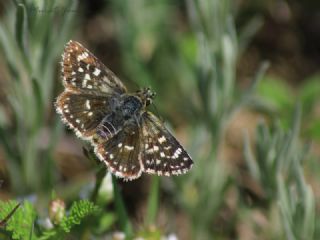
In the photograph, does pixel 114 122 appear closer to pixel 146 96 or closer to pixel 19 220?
pixel 146 96

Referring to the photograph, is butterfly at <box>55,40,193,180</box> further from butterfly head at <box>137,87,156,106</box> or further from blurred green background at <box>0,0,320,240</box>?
blurred green background at <box>0,0,320,240</box>

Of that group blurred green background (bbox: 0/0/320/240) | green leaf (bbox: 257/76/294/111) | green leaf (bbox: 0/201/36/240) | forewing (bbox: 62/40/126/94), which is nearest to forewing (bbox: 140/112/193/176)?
blurred green background (bbox: 0/0/320/240)

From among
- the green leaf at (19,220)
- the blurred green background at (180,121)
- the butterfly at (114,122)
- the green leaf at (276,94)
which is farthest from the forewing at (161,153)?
the green leaf at (276,94)

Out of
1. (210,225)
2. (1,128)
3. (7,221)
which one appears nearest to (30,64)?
(1,128)

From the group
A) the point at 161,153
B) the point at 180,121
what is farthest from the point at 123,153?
the point at 180,121

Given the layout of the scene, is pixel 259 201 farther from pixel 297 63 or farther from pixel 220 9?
pixel 297 63

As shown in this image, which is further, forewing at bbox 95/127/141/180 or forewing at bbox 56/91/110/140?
forewing at bbox 56/91/110/140

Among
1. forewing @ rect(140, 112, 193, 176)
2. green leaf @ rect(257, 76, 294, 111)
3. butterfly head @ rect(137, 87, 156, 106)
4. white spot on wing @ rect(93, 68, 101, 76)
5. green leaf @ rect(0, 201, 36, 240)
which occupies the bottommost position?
green leaf @ rect(257, 76, 294, 111)

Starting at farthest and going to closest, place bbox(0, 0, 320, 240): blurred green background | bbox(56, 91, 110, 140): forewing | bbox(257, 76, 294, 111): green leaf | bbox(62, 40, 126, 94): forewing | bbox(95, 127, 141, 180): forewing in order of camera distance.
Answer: bbox(257, 76, 294, 111): green leaf < bbox(0, 0, 320, 240): blurred green background < bbox(62, 40, 126, 94): forewing < bbox(56, 91, 110, 140): forewing < bbox(95, 127, 141, 180): forewing
